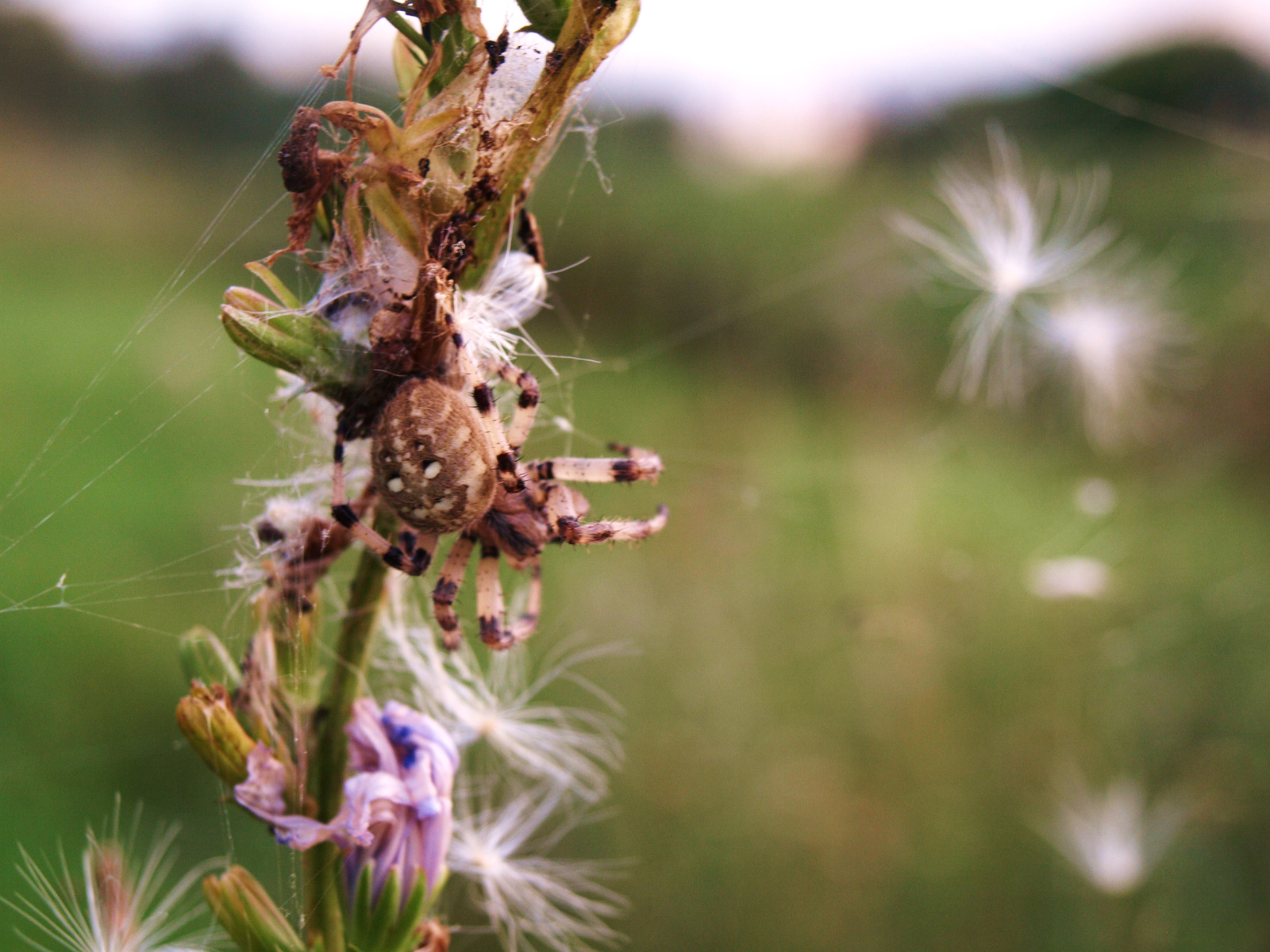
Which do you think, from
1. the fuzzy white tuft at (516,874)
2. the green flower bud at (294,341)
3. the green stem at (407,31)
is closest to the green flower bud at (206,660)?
the green flower bud at (294,341)

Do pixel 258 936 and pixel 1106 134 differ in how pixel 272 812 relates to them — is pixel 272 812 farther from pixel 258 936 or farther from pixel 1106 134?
pixel 1106 134

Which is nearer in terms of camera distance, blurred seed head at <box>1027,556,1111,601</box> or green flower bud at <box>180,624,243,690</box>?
green flower bud at <box>180,624,243,690</box>

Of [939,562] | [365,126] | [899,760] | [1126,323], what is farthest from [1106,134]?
[365,126]

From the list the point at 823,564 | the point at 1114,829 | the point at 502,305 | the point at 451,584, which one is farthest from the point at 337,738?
the point at 823,564

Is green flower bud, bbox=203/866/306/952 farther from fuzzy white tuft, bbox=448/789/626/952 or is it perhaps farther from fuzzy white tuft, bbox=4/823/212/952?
fuzzy white tuft, bbox=448/789/626/952

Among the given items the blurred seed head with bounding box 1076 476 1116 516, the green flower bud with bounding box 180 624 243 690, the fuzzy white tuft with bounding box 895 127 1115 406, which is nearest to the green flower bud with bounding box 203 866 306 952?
the green flower bud with bounding box 180 624 243 690

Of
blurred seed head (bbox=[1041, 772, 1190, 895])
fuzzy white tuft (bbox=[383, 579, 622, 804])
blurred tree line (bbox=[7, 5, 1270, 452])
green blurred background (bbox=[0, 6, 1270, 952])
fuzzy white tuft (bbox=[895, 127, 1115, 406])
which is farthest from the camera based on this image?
blurred tree line (bbox=[7, 5, 1270, 452])

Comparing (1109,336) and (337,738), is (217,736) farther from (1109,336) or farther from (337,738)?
(1109,336)
